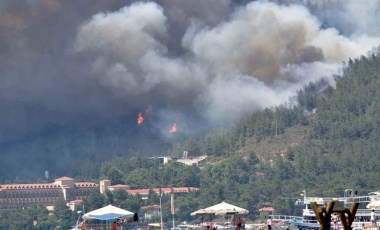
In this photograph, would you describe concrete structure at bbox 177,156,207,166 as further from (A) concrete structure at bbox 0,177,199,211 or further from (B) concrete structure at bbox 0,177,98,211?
(B) concrete structure at bbox 0,177,98,211

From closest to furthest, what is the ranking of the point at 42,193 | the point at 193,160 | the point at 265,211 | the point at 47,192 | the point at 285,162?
the point at 265,211
the point at 285,162
the point at 42,193
the point at 47,192
the point at 193,160

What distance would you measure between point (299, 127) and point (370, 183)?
3288cm

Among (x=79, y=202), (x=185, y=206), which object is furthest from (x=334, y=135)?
(x=79, y=202)

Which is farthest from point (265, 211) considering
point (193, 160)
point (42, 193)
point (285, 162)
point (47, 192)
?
point (47, 192)

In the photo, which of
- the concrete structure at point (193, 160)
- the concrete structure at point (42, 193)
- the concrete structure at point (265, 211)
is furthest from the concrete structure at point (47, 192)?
the concrete structure at point (265, 211)

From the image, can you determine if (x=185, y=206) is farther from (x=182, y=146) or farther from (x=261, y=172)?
(x=182, y=146)

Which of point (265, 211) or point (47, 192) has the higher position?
point (47, 192)

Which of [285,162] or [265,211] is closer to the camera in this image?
[265,211]

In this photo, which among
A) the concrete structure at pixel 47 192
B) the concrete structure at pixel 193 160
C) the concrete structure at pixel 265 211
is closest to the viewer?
the concrete structure at pixel 265 211

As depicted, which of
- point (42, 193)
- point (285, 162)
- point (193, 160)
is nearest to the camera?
point (285, 162)

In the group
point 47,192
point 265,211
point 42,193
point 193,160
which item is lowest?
point 265,211

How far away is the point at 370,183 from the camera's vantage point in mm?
133500

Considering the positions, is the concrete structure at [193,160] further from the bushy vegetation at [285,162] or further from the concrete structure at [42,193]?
the concrete structure at [42,193]

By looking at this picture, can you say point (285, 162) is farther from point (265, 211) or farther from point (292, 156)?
point (265, 211)
